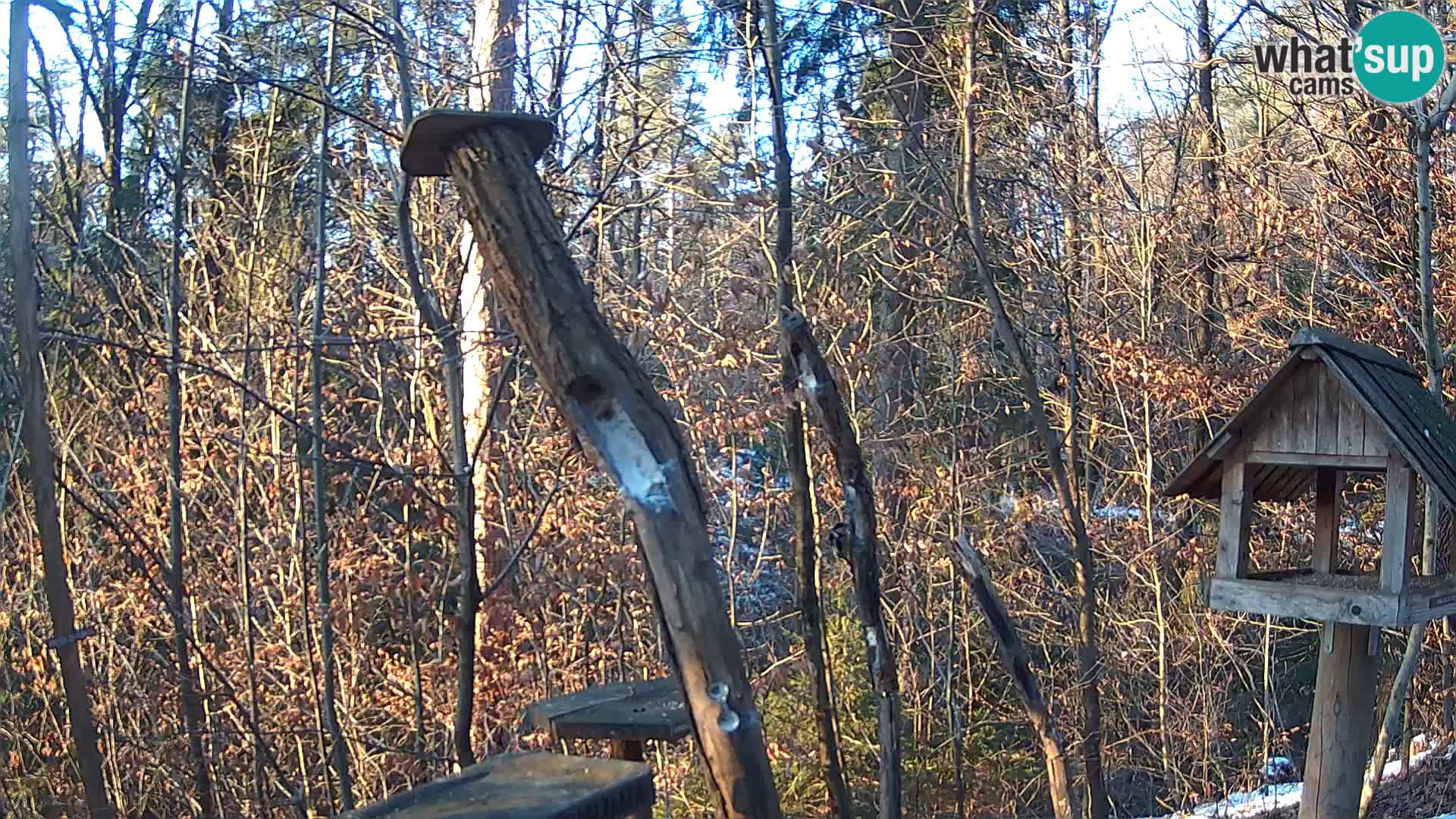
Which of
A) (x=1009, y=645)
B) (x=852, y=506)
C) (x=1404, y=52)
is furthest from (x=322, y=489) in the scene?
(x=1404, y=52)

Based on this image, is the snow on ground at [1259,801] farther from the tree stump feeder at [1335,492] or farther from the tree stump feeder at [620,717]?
the tree stump feeder at [620,717]

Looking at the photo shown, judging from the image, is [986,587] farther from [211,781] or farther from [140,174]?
[140,174]

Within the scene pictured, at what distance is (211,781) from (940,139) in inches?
257

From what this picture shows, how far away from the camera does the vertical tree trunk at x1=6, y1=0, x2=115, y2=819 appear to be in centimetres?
327

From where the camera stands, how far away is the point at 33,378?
3.32 metres

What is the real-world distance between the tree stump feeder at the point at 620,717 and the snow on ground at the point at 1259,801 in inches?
190

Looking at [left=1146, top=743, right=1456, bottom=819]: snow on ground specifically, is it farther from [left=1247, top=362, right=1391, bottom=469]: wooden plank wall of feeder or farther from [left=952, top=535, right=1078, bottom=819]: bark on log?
[left=1247, top=362, right=1391, bottom=469]: wooden plank wall of feeder

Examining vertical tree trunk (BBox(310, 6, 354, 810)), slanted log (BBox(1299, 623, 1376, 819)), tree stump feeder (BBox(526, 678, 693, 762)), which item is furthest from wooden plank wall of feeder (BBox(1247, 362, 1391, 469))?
vertical tree trunk (BBox(310, 6, 354, 810))

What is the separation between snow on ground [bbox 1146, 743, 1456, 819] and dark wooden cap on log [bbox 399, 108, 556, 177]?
6.16 meters

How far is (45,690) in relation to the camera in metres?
7.34

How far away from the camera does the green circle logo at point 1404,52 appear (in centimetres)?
642

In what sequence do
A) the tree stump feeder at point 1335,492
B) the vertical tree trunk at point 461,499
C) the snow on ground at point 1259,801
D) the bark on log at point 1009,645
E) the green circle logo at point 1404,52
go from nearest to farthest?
1. the tree stump feeder at point 1335,492
2. the vertical tree trunk at point 461,499
3. the bark on log at point 1009,645
4. the green circle logo at point 1404,52
5. the snow on ground at point 1259,801

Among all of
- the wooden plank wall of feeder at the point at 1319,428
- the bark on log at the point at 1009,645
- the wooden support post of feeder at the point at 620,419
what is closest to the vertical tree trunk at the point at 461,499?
the wooden support post of feeder at the point at 620,419

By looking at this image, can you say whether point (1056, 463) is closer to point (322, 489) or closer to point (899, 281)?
point (899, 281)
